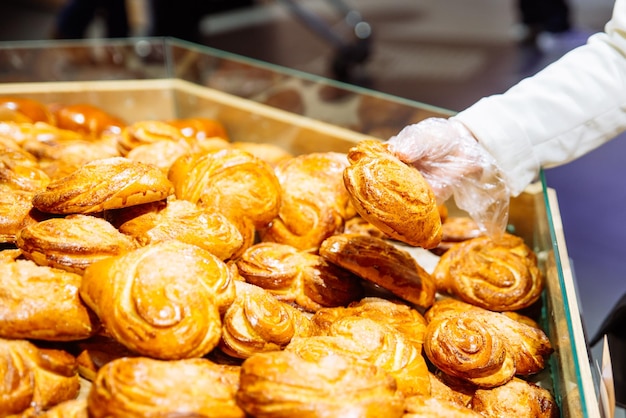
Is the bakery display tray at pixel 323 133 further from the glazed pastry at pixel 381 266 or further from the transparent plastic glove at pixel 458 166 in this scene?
the glazed pastry at pixel 381 266

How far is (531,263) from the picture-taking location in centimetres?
224

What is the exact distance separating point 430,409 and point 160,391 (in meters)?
0.66

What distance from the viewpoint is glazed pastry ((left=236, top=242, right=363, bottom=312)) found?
203cm

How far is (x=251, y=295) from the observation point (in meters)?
1.71

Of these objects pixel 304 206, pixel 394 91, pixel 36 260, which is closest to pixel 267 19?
pixel 394 91

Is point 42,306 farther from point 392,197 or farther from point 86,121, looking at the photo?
point 86,121

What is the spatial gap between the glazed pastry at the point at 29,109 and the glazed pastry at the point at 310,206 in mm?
1601

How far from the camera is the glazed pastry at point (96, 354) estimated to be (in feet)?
5.34

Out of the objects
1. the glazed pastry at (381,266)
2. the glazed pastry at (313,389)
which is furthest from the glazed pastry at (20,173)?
the glazed pastry at (313,389)

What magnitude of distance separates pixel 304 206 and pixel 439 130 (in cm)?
60

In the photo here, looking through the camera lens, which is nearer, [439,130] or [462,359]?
[462,359]

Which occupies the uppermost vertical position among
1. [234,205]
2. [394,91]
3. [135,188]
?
[135,188]

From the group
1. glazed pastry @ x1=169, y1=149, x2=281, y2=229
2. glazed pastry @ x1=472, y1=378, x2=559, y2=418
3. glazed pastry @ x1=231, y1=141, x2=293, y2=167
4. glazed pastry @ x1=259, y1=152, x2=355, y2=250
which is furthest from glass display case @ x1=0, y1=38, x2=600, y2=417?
glazed pastry @ x1=169, y1=149, x2=281, y2=229

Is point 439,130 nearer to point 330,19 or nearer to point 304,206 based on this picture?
point 304,206
